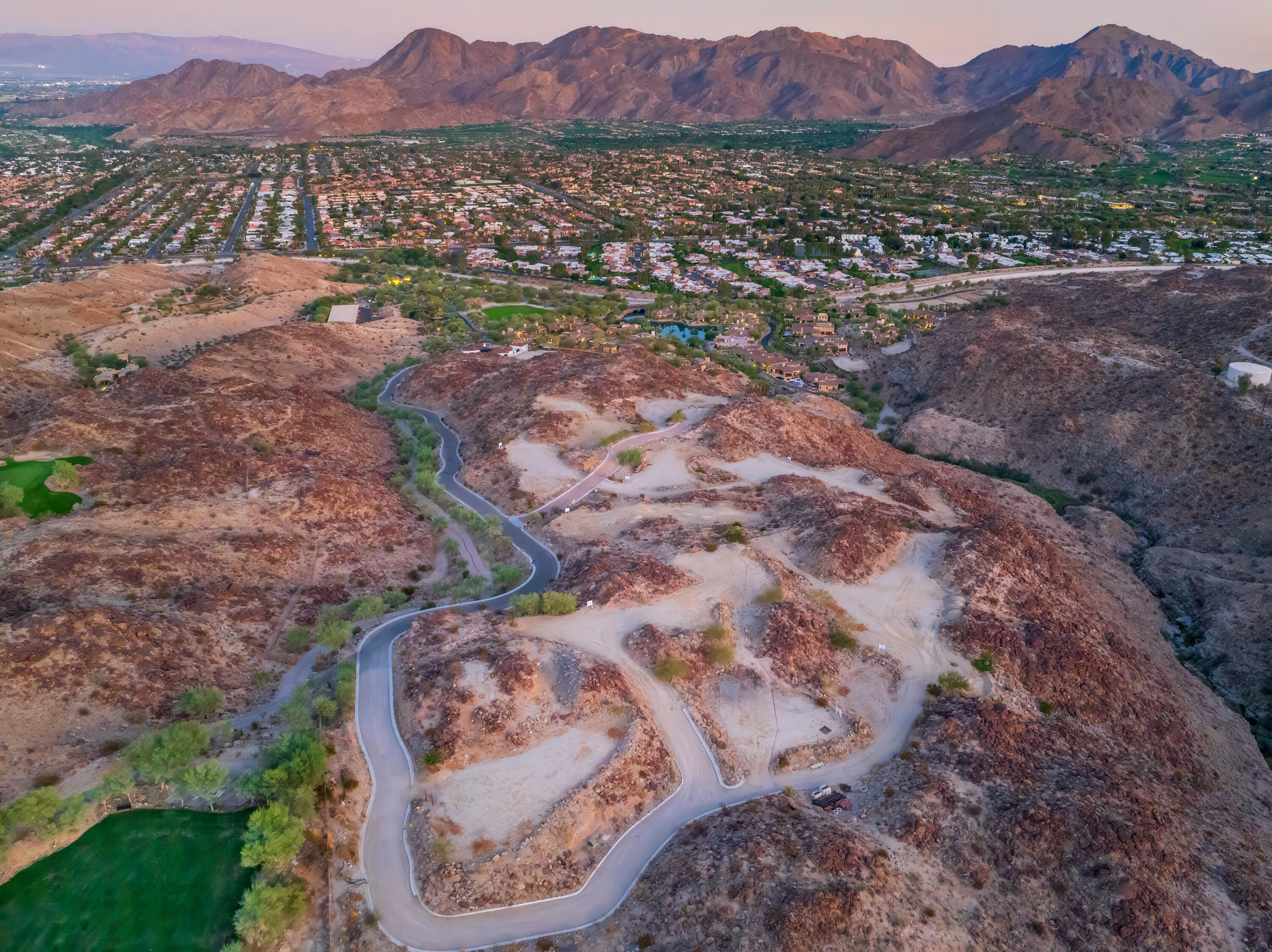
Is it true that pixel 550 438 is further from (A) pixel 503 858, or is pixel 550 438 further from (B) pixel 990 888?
(B) pixel 990 888

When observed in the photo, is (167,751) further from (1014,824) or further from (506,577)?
(1014,824)

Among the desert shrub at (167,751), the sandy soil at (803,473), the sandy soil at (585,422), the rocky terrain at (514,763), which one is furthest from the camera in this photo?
the sandy soil at (585,422)

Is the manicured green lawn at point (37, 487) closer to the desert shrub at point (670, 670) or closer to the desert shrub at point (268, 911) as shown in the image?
the desert shrub at point (268, 911)

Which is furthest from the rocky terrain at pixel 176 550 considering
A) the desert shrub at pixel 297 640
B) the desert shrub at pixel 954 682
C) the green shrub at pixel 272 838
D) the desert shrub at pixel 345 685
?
the desert shrub at pixel 954 682

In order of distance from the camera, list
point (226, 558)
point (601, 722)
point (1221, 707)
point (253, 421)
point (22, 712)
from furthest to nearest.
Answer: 1. point (253, 421)
2. point (226, 558)
3. point (1221, 707)
4. point (601, 722)
5. point (22, 712)

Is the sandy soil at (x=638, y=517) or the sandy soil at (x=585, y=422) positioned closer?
the sandy soil at (x=638, y=517)

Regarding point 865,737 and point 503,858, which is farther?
point 865,737

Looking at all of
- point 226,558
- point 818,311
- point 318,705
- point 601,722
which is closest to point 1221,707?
point 601,722

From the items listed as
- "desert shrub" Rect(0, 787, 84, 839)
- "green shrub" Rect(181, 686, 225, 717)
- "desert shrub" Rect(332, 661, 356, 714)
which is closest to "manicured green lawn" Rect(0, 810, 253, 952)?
"desert shrub" Rect(0, 787, 84, 839)
